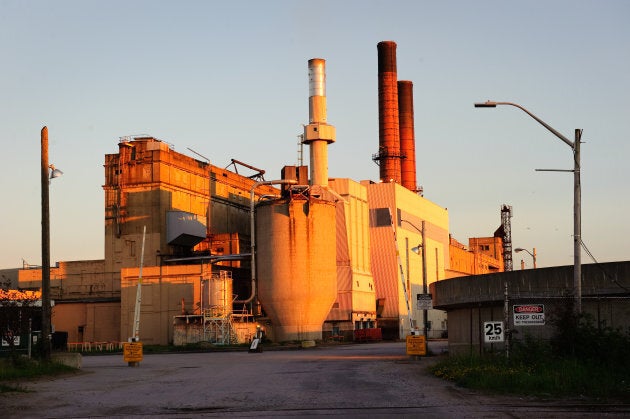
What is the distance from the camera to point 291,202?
82.8 m

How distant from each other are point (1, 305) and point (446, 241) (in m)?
99.3

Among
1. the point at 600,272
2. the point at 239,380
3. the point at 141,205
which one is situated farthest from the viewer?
the point at 141,205

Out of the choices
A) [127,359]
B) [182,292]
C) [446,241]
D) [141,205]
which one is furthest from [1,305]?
[446,241]

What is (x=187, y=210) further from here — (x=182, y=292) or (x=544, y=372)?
(x=544, y=372)

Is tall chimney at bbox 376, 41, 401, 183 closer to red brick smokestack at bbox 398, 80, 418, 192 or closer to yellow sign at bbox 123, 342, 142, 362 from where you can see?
red brick smokestack at bbox 398, 80, 418, 192

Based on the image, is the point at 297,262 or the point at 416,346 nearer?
the point at 416,346

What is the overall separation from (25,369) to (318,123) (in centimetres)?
5987

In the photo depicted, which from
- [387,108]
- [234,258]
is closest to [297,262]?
[234,258]

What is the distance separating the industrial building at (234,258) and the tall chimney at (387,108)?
480 centimetres

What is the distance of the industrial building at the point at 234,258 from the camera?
80938 millimetres

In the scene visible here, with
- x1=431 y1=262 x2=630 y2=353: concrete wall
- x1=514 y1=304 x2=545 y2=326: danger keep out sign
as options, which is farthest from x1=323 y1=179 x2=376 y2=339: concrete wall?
x1=514 y1=304 x2=545 y2=326: danger keep out sign

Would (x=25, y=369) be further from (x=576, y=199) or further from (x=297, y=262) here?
(x=297, y=262)

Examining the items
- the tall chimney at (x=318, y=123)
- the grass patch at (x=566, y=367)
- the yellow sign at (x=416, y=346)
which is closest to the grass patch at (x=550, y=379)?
the grass patch at (x=566, y=367)

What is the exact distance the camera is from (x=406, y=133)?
114m
